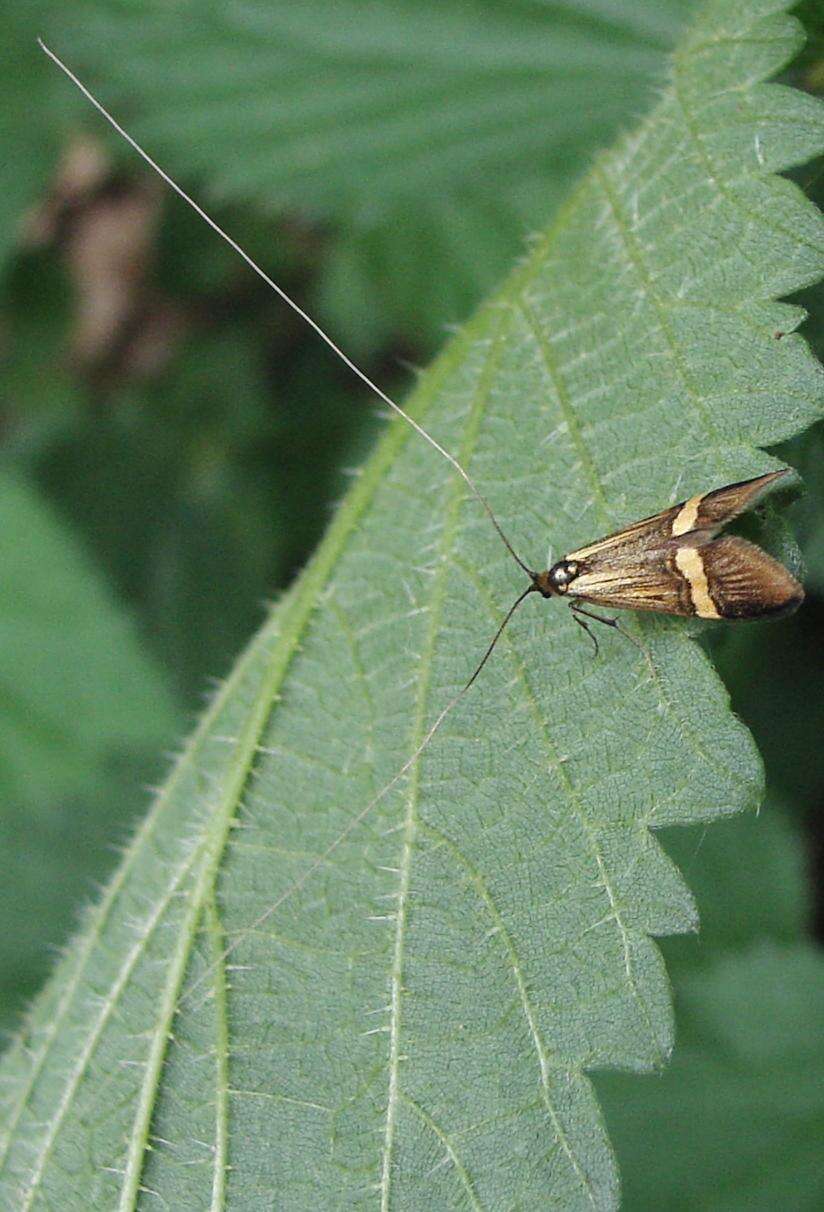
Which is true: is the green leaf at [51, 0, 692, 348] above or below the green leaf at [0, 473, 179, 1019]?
above

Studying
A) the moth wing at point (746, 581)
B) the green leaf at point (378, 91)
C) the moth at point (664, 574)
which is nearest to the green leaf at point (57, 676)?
the green leaf at point (378, 91)

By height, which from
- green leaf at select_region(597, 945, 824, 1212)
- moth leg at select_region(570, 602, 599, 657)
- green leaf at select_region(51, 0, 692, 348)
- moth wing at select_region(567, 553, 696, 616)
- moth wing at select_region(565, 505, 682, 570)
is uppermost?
green leaf at select_region(51, 0, 692, 348)

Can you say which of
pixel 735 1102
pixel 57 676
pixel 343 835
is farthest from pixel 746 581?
pixel 57 676

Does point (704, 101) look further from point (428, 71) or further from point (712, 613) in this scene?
point (428, 71)

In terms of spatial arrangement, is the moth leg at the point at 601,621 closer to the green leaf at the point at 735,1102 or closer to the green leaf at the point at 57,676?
the green leaf at the point at 735,1102

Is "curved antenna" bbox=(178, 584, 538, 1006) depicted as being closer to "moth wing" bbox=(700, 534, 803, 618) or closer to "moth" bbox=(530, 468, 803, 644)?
"moth" bbox=(530, 468, 803, 644)

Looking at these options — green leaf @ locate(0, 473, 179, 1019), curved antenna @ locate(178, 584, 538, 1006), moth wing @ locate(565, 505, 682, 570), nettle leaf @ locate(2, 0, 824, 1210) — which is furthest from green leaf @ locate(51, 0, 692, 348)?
curved antenna @ locate(178, 584, 538, 1006)

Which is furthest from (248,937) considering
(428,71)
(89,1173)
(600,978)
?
(428,71)
